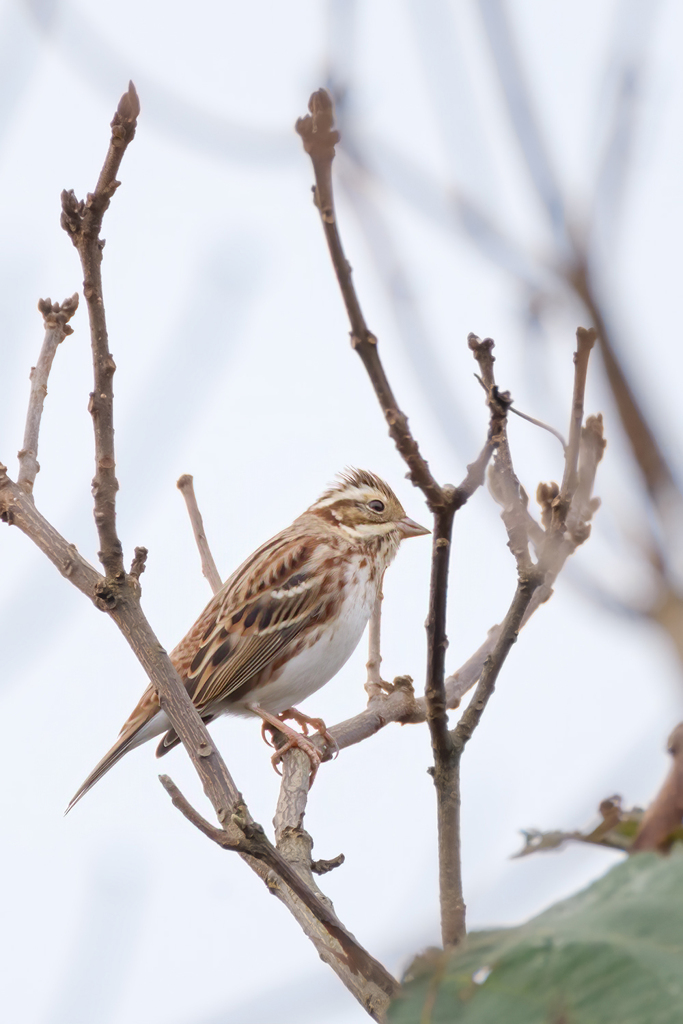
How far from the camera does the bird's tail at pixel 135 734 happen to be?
6.70 meters

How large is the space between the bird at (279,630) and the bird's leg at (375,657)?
8 cm

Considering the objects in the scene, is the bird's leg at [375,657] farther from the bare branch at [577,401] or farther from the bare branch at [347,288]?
the bare branch at [577,401]

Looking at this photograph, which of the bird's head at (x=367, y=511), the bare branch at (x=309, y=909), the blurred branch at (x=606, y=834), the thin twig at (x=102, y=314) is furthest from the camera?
the bird's head at (x=367, y=511)

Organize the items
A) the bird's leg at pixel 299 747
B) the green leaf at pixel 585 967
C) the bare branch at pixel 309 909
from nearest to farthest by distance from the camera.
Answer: the green leaf at pixel 585 967, the bare branch at pixel 309 909, the bird's leg at pixel 299 747

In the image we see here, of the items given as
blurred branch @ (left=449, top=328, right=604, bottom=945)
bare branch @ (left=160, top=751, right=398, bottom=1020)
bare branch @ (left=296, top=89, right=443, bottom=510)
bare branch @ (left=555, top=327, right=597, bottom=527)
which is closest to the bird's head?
bare branch @ (left=160, top=751, right=398, bottom=1020)

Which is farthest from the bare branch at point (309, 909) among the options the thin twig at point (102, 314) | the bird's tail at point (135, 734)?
the bird's tail at point (135, 734)

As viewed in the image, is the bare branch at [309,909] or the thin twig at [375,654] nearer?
the bare branch at [309,909]

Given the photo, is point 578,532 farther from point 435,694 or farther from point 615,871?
point 615,871

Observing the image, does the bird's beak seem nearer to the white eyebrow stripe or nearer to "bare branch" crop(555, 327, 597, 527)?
the white eyebrow stripe

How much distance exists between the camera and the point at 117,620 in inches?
137

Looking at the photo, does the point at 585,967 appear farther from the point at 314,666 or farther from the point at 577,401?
the point at 314,666

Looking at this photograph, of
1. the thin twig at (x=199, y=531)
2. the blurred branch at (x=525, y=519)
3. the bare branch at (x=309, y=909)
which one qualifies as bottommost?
the bare branch at (x=309, y=909)

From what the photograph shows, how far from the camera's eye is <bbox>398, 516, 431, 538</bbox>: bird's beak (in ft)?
28.2

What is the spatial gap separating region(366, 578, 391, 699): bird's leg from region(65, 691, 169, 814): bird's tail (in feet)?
4.34
